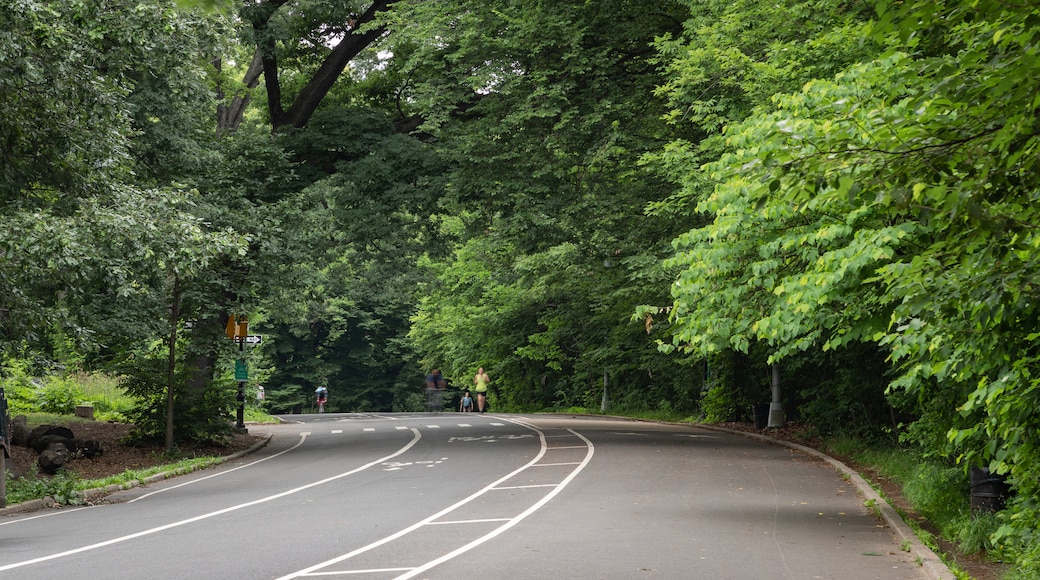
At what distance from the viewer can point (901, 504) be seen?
15.2 metres

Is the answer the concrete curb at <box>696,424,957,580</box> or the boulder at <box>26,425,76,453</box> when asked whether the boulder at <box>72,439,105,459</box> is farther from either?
the concrete curb at <box>696,424,957,580</box>

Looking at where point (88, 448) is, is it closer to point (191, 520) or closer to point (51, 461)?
point (51, 461)

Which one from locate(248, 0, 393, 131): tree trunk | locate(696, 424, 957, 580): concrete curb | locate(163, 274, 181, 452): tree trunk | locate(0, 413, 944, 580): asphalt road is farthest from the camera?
locate(248, 0, 393, 131): tree trunk

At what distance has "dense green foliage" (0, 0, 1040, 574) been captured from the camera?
6715mm

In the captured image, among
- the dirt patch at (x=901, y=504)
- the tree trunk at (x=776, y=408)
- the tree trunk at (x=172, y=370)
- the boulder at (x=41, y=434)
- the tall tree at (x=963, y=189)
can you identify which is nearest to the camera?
the tall tree at (x=963, y=189)

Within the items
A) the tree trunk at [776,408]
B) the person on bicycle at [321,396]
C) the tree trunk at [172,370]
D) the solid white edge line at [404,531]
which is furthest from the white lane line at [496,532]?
the person on bicycle at [321,396]

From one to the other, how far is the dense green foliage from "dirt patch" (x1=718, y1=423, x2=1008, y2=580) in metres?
0.44

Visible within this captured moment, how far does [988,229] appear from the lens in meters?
5.89

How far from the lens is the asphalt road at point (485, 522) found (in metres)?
10.3

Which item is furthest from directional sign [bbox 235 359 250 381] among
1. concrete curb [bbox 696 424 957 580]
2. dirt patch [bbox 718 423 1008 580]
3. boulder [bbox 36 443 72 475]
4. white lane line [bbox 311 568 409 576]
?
white lane line [bbox 311 568 409 576]

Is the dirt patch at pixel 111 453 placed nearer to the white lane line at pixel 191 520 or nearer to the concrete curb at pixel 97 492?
the concrete curb at pixel 97 492

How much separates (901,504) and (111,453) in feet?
53.9

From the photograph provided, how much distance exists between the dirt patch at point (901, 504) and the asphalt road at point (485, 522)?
0.51 m

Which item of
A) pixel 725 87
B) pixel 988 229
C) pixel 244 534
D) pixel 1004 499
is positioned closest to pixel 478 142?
pixel 725 87
